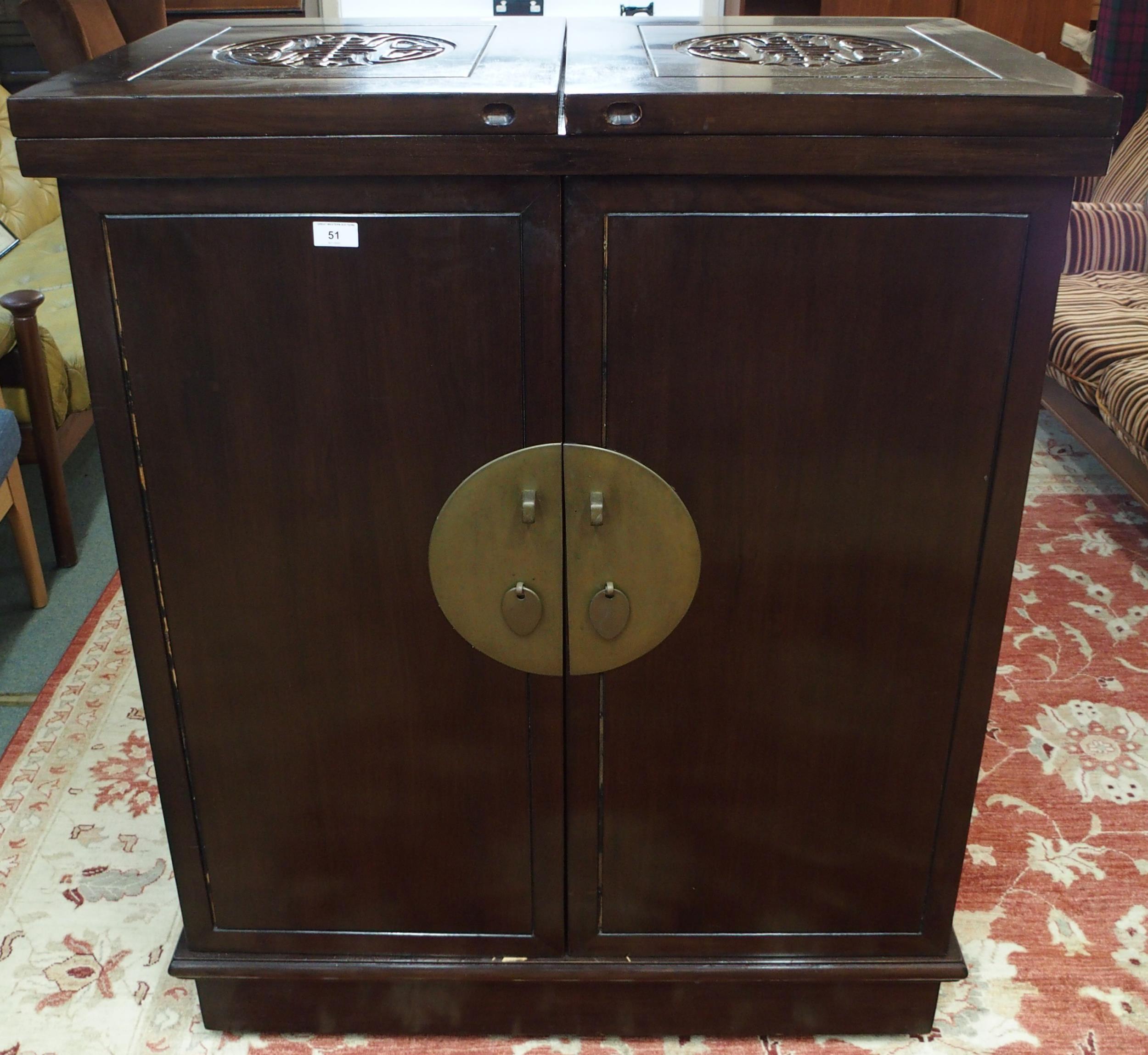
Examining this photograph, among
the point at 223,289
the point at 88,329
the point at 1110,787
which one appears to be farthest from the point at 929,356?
the point at 1110,787

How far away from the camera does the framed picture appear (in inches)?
116

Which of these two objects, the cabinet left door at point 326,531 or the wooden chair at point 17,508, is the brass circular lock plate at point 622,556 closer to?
the cabinet left door at point 326,531

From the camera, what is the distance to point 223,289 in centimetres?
105

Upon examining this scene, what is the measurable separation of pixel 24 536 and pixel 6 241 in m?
1.19

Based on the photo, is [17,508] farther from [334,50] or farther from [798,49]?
[798,49]

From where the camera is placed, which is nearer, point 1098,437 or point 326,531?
point 326,531

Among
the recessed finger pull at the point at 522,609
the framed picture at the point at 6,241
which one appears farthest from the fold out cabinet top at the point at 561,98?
the framed picture at the point at 6,241

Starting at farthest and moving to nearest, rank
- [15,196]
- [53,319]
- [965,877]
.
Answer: [15,196] → [53,319] → [965,877]

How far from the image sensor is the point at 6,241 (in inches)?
118

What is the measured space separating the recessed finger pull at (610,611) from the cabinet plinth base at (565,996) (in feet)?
1.45

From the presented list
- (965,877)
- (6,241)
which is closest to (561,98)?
(965,877)

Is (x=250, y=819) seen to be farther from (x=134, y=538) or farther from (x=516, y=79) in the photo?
(x=516, y=79)

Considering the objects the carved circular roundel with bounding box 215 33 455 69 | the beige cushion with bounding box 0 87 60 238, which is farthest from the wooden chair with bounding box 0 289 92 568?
the carved circular roundel with bounding box 215 33 455 69

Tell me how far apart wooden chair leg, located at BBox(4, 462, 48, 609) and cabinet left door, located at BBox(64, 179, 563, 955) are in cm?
113
